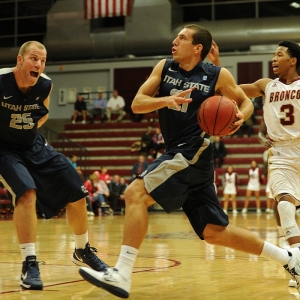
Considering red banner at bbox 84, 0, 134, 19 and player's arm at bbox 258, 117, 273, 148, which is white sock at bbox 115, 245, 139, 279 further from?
red banner at bbox 84, 0, 134, 19

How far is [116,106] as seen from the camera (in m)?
27.8

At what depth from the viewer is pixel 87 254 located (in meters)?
5.76

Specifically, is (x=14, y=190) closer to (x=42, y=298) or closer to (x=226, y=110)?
(x=42, y=298)

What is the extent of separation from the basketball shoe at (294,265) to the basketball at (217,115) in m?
1.21

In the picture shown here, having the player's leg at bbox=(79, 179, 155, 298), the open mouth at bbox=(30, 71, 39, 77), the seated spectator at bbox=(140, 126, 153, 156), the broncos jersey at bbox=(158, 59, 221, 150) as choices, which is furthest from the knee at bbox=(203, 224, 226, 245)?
the seated spectator at bbox=(140, 126, 153, 156)

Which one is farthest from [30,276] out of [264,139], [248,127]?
[248,127]

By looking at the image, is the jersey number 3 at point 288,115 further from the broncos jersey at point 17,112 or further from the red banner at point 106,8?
the red banner at point 106,8

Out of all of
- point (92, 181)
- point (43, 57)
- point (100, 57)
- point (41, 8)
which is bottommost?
point (92, 181)

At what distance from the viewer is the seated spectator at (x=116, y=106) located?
27766 millimetres

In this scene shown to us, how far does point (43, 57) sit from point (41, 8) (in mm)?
26745

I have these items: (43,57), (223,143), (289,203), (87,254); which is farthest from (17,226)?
(223,143)

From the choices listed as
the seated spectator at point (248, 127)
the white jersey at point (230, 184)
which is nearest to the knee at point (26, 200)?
the white jersey at point (230, 184)

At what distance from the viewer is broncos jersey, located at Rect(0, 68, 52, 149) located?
18.0 ft

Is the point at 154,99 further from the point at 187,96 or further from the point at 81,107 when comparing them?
the point at 81,107
